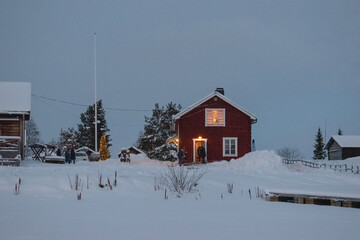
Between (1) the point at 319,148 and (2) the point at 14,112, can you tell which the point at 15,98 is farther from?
(1) the point at 319,148

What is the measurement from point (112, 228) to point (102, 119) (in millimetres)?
61016

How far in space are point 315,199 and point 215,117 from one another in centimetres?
2175

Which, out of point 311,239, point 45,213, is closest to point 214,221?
point 311,239

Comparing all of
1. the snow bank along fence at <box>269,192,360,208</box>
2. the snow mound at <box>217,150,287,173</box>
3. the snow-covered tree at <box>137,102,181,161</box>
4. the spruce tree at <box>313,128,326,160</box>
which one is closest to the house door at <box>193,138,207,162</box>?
the snow mound at <box>217,150,287,173</box>

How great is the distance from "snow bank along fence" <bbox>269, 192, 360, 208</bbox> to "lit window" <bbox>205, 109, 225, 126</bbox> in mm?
20908

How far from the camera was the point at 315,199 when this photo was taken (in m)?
11.4

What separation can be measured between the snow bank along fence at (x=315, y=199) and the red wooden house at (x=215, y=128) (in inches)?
811

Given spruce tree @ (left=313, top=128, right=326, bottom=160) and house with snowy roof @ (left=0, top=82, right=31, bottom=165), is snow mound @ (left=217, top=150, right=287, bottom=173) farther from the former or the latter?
spruce tree @ (left=313, top=128, right=326, bottom=160)

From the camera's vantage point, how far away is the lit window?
3288 centimetres

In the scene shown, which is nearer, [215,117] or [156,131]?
[215,117]

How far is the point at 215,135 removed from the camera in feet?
107

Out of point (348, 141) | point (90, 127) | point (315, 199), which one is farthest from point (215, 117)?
point (90, 127)

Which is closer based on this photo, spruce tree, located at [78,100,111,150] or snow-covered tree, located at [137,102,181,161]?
snow-covered tree, located at [137,102,181,161]

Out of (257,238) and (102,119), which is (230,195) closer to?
(257,238)
